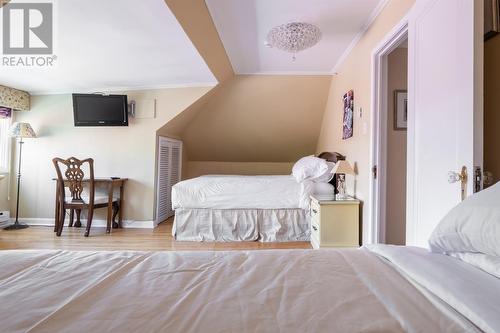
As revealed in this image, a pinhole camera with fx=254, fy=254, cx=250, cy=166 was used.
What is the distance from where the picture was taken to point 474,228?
0.79m

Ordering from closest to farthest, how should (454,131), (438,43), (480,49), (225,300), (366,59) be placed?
(225,300) → (480,49) → (454,131) → (438,43) → (366,59)

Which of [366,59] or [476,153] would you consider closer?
[476,153]

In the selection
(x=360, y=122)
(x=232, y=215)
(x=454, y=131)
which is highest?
(x=360, y=122)

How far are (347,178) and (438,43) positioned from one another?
1.75 meters

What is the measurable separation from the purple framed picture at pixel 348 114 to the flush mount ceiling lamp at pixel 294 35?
86cm

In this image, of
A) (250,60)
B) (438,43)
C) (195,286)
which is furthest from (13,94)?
(438,43)

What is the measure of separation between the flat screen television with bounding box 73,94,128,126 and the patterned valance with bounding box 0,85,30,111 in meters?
0.83

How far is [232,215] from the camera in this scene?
3229mm

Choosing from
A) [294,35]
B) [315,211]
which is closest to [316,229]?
[315,211]

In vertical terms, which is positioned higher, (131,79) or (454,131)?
(131,79)

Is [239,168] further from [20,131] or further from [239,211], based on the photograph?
[20,131]

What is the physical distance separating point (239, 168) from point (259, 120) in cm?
135

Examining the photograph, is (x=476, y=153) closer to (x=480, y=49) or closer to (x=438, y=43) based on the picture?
(x=480, y=49)

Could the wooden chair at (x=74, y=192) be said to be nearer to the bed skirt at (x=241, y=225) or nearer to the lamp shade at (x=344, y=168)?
the bed skirt at (x=241, y=225)
